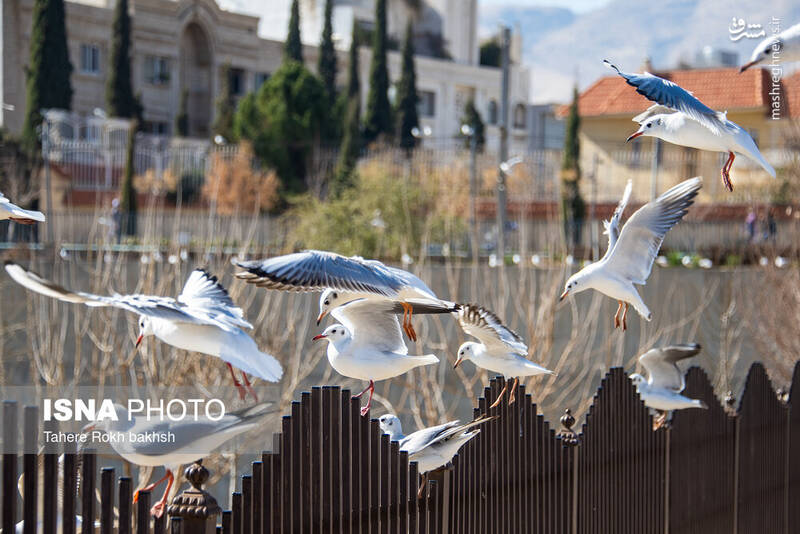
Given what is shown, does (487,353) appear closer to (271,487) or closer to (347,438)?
(347,438)

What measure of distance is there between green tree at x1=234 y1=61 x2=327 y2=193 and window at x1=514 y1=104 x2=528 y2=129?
22.1 metres

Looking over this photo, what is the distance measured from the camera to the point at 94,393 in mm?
8492

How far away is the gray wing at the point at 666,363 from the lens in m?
4.12

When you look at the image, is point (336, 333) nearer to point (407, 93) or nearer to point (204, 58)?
point (407, 93)

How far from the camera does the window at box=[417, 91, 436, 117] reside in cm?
4322

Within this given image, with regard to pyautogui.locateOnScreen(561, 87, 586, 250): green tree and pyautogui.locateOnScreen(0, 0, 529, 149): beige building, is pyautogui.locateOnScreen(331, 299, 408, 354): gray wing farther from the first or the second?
pyautogui.locateOnScreen(0, 0, 529, 149): beige building

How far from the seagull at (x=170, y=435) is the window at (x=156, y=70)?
32905mm

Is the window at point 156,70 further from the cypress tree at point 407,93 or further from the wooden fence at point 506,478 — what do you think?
the wooden fence at point 506,478

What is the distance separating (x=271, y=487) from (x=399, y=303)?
0.62 meters

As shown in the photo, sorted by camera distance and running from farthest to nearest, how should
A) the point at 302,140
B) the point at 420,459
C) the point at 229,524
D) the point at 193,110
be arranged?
the point at 193,110 → the point at 302,140 → the point at 420,459 → the point at 229,524

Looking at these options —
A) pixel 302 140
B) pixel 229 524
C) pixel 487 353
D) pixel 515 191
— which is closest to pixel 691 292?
pixel 487 353

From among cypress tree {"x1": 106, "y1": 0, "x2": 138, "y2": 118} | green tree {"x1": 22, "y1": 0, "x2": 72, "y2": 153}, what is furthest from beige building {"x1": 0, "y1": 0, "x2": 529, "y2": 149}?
cypress tree {"x1": 106, "y1": 0, "x2": 138, "y2": 118}

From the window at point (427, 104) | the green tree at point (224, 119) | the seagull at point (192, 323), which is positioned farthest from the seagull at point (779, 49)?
the window at point (427, 104)

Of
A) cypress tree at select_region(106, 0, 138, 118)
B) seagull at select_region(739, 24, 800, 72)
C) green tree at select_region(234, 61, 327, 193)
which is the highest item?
cypress tree at select_region(106, 0, 138, 118)
